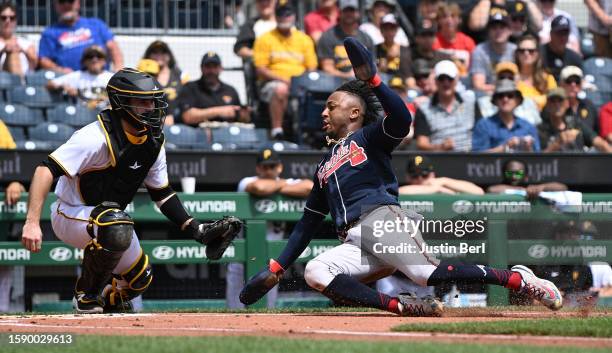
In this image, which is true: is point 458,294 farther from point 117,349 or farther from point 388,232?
point 117,349

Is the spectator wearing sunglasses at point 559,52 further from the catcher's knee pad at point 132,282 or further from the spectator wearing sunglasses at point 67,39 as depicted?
the catcher's knee pad at point 132,282

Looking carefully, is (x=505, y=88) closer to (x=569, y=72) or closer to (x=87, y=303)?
(x=569, y=72)

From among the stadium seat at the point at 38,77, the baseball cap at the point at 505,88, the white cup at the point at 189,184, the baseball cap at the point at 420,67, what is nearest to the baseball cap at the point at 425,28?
the baseball cap at the point at 420,67

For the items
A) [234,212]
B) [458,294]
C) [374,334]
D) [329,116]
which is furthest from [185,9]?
[374,334]

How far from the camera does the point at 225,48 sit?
14.3 metres

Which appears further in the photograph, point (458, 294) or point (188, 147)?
point (188, 147)

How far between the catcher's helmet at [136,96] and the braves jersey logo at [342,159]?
1192 mm

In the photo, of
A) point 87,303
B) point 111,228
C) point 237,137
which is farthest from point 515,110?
point 111,228

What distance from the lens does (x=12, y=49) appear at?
12.1m

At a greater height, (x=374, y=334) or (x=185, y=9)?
(x=185, y=9)

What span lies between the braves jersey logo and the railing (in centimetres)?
259

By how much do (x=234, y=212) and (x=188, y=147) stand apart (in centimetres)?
125

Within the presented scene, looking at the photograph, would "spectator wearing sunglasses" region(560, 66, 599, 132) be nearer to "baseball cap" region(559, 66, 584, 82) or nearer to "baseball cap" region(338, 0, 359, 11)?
"baseball cap" region(559, 66, 584, 82)

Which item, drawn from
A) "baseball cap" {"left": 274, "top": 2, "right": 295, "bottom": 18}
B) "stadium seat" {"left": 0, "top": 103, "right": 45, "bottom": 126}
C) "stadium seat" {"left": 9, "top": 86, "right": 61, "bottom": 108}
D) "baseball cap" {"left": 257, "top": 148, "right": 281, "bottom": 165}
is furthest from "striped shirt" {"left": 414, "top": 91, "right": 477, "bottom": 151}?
"stadium seat" {"left": 0, "top": 103, "right": 45, "bottom": 126}
